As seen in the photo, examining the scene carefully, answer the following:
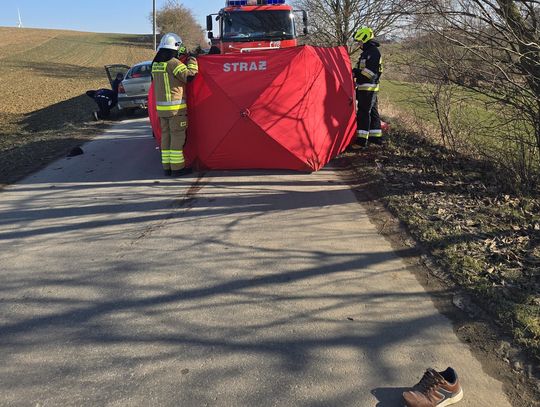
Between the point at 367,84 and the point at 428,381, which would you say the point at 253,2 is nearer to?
the point at 367,84

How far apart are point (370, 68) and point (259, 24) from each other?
4.34 meters

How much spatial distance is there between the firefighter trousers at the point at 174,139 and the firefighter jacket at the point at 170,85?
0.11m

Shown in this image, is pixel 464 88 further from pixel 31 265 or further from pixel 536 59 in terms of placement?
pixel 31 265

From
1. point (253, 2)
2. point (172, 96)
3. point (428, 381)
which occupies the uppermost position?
point (253, 2)

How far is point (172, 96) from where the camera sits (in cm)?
678

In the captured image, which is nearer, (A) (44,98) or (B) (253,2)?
(B) (253,2)

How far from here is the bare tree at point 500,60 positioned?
548 centimetres

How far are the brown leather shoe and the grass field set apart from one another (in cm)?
703

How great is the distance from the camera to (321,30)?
615 inches

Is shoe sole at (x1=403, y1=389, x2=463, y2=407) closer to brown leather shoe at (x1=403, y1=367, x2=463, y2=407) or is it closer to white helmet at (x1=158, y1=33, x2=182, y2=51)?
brown leather shoe at (x1=403, y1=367, x2=463, y2=407)

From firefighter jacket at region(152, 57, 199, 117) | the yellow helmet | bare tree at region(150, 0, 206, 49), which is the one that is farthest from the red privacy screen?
bare tree at region(150, 0, 206, 49)

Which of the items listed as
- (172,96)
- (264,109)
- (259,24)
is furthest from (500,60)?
(259,24)

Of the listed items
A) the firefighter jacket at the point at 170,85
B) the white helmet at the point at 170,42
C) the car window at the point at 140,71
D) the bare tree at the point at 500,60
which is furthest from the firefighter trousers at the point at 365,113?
the car window at the point at 140,71

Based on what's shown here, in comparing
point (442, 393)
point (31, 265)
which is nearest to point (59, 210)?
point (31, 265)
